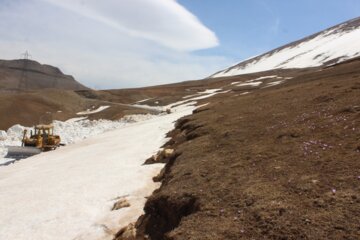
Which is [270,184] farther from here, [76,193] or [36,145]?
[36,145]

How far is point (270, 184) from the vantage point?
13.5m

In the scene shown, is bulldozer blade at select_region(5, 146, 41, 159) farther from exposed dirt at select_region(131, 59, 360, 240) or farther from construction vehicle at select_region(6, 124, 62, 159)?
exposed dirt at select_region(131, 59, 360, 240)

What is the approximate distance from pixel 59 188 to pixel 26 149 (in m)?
22.7

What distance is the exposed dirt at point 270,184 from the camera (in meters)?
10.9

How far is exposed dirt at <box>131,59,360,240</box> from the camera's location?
1090cm

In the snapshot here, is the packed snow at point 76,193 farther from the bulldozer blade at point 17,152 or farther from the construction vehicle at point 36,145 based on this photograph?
the construction vehicle at point 36,145

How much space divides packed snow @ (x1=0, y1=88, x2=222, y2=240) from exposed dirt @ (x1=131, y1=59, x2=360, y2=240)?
1.66m

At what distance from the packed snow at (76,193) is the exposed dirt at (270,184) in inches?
65.4

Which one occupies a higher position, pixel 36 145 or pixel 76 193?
pixel 76 193

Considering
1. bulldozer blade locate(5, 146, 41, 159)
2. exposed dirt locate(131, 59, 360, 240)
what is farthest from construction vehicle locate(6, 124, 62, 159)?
exposed dirt locate(131, 59, 360, 240)

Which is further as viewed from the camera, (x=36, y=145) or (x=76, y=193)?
(x=36, y=145)

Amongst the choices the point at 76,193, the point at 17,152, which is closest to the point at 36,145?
the point at 17,152

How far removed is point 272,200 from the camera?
40.1 ft

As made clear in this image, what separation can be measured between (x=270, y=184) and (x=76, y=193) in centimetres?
1157
